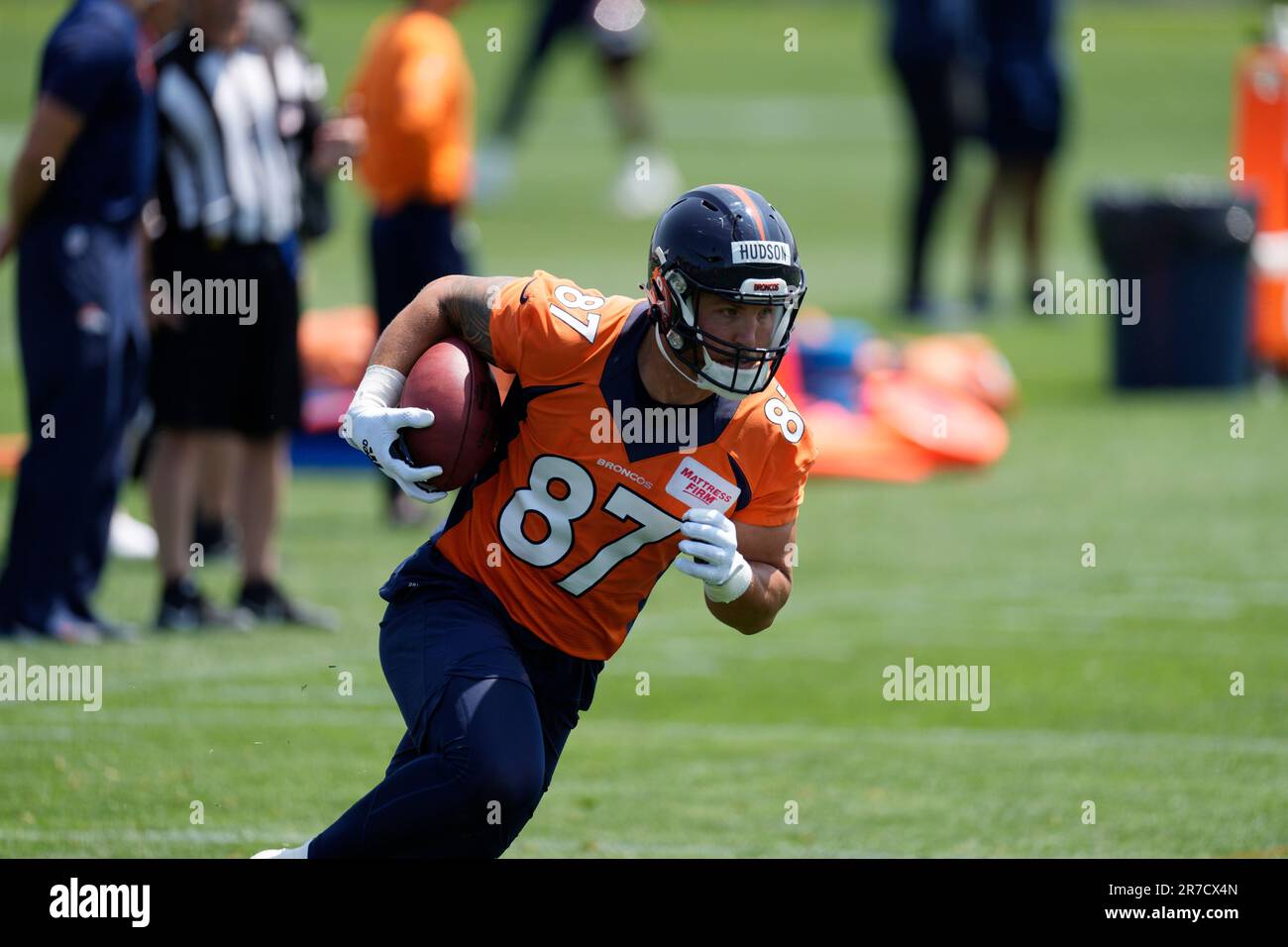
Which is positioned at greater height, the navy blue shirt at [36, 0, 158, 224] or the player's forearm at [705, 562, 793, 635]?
the navy blue shirt at [36, 0, 158, 224]

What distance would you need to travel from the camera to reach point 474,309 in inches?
211

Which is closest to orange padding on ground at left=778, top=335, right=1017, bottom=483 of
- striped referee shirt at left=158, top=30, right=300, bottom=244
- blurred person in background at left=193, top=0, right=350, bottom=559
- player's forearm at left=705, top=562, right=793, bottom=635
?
blurred person in background at left=193, top=0, right=350, bottom=559

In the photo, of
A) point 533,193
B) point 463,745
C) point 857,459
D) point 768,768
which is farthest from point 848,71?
point 463,745

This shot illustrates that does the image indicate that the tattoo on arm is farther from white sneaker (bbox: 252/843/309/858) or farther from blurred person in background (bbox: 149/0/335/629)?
blurred person in background (bbox: 149/0/335/629)

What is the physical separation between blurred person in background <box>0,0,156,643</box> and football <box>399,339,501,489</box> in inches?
127

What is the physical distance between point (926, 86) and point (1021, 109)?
29.1 inches

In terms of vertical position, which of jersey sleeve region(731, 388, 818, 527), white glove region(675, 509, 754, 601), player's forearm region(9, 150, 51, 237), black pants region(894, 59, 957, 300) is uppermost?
black pants region(894, 59, 957, 300)

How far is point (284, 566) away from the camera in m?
9.87

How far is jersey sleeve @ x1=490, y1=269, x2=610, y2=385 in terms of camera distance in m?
5.21

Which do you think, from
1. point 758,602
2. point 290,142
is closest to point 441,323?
point 758,602

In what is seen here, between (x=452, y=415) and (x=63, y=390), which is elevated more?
(x=63, y=390)

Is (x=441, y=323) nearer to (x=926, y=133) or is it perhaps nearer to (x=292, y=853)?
(x=292, y=853)

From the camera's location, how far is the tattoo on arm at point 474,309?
5.34 meters
